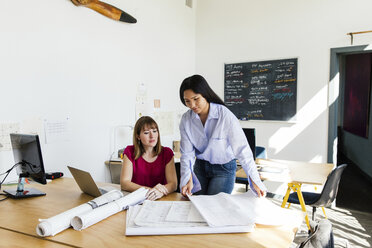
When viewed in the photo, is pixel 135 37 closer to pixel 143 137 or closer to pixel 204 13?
pixel 204 13

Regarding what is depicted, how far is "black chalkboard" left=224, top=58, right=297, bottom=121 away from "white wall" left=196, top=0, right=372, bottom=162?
0.09m

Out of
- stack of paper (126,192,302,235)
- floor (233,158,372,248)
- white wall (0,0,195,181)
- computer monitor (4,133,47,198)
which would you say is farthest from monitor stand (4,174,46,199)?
floor (233,158,372,248)

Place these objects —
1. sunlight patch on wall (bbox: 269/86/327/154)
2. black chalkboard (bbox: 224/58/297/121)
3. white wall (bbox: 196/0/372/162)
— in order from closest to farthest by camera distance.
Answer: white wall (bbox: 196/0/372/162) < sunlight patch on wall (bbox: 269/86/327/154) < black chalkboard (bbox: 224/58/297/121)

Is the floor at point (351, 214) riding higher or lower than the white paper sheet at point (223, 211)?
lower

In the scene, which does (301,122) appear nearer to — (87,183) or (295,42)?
(295,42)

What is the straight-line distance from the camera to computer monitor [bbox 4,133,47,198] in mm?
1646

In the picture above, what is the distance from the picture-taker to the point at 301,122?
3.93 m

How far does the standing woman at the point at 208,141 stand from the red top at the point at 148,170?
223 mm

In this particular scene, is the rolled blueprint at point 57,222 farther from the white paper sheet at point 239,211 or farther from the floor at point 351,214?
the floor at point 351,214

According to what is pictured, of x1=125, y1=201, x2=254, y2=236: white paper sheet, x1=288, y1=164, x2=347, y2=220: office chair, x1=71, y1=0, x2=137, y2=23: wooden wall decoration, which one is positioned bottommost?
x1=288, y1=164, x2=347, y2=220: office chair

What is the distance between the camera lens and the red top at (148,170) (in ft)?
6.59

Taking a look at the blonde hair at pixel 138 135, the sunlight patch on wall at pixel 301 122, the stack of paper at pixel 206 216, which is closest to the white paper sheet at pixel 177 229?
the stack of paper at pixel 206 216

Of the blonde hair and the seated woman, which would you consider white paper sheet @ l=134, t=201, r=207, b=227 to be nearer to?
the seated woman

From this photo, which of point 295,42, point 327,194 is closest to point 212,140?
point 327,194
